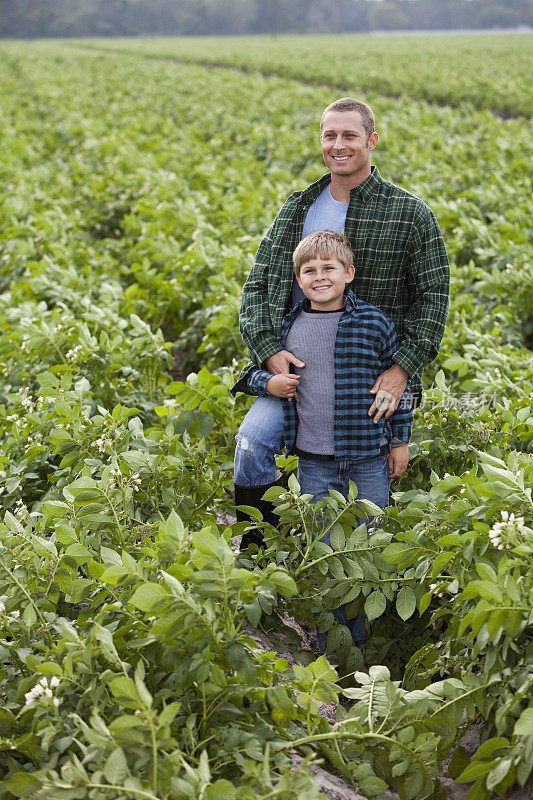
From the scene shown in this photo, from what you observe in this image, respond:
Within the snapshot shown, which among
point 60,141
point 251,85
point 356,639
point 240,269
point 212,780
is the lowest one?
point 356,639

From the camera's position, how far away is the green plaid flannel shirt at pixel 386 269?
280 cm

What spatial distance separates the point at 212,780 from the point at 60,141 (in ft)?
44.5

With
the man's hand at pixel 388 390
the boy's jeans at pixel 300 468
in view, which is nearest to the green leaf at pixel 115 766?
the boy's jeans at pixel 300 468

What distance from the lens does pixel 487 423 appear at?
323 centimetres

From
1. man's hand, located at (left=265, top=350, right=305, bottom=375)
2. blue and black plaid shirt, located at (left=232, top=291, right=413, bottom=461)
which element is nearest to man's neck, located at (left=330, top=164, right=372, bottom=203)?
blue and black plaid shirt, located at (left=232, top=291, right=413, bottom=461)

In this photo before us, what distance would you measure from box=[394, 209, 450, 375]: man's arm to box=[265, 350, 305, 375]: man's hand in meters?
0.37

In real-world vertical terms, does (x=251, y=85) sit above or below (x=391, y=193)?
above

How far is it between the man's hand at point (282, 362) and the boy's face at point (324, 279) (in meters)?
0.21

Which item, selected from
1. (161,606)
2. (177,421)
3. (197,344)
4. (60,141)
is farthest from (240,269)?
(60,141)

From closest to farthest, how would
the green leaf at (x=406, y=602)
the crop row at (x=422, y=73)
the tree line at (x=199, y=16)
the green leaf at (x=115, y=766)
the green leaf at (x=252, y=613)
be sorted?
the green leaf at (x=115, y=766)
the green leaf at (x=252, y=613)
the green leaf at (x=406, y=602)
the crop row at (x=422, y=73)
the tree line at (x=199, y=16)

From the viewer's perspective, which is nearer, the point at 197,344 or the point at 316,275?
the point at 316,275

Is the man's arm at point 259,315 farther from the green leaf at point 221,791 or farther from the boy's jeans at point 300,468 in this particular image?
the green leaf at point 221,791

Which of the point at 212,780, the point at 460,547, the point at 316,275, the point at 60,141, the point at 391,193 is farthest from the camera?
the point at 60,141

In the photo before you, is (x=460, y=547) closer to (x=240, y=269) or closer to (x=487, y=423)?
(x=487, y=423)
